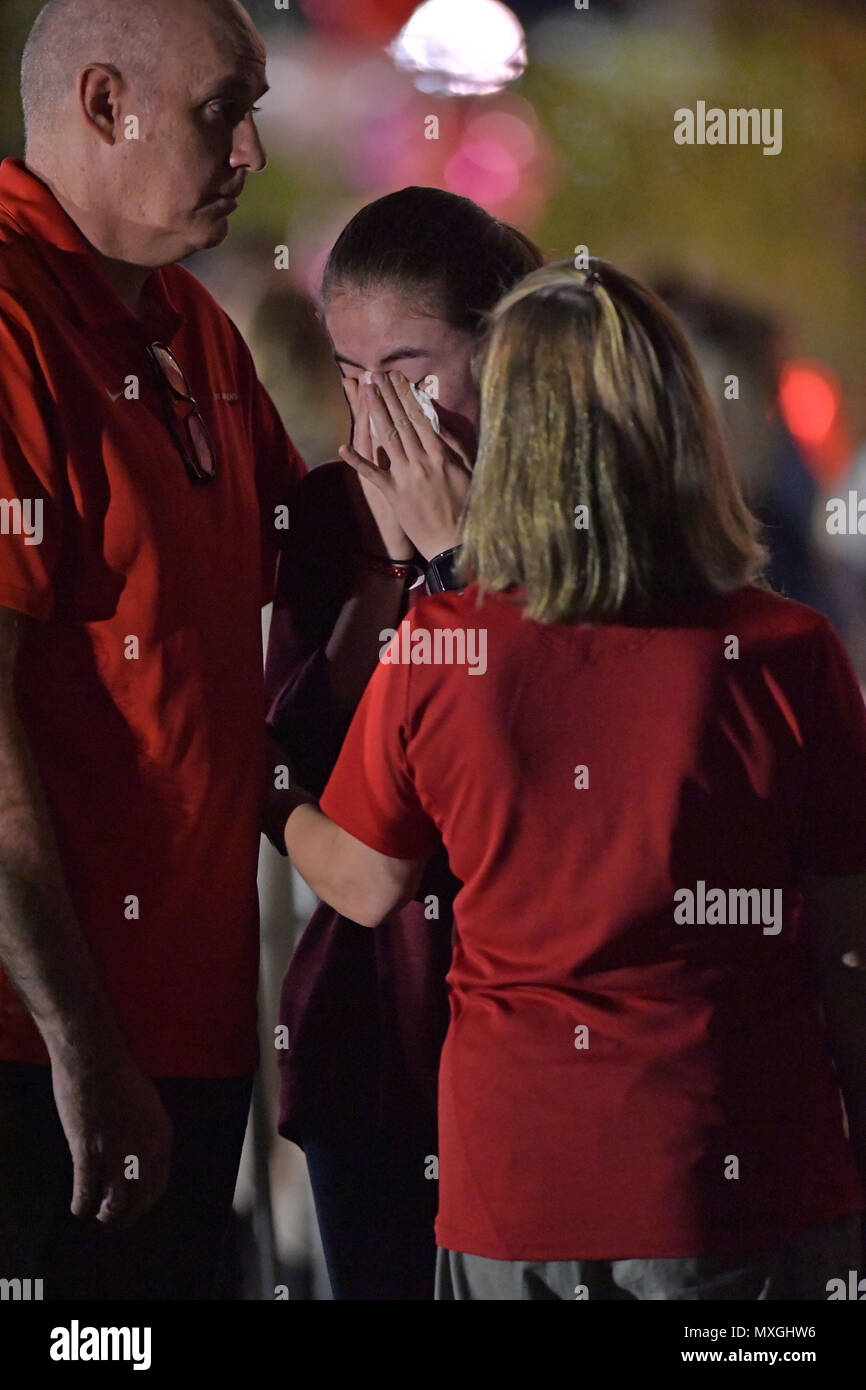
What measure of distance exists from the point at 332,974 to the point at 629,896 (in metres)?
0.57

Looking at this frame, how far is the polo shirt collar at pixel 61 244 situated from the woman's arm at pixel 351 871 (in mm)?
561

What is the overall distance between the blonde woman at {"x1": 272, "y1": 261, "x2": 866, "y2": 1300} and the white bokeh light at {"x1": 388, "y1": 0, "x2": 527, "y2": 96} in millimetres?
638

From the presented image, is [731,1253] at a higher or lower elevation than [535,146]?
lower

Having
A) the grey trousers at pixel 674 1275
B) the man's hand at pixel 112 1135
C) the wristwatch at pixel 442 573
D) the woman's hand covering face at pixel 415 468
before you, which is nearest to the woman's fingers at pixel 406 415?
the woman's hand covering face at pixel 415 468

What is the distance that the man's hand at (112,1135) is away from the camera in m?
1.32

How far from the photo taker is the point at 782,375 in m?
1.73

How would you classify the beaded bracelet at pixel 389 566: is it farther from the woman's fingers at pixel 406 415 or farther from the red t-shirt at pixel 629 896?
the red t-shirt at pixel 629 896

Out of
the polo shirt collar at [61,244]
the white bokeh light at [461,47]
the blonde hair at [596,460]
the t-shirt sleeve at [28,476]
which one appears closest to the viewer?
the blonde hair at [596,460]

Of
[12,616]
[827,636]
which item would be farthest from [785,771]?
[12,616]

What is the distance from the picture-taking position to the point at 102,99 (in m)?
1.40

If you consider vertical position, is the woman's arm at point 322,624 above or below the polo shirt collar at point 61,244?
below

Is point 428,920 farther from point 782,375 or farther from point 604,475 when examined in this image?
point 782,375

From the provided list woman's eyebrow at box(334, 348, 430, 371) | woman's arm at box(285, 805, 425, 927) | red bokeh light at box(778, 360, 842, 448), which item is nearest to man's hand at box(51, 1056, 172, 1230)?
woman's arm at box(285, 805, 425, 927)

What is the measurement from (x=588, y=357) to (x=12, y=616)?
0.57 meters
